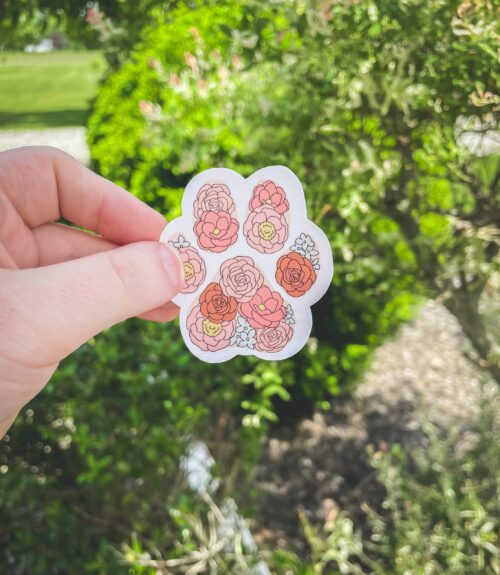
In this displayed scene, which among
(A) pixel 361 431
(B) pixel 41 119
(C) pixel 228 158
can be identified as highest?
(C) pixel 228 158

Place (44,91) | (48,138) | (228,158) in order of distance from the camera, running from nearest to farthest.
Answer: (228,158), (48,138), (44,91)

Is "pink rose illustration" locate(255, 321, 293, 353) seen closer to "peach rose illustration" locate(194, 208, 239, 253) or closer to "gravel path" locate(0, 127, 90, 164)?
"peach rose illustration" locate(194, 208, 239, 253)

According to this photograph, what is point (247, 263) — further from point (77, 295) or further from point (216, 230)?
point (77, 295)

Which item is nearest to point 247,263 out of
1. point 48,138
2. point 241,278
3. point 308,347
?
point 241,278

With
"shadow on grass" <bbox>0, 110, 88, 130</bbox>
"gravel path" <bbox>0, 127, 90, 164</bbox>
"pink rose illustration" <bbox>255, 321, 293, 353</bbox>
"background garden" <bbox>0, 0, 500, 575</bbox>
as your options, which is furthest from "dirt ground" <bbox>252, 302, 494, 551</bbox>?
"shadow on grass" <bbox>0, 110, 88, 130</bbox>

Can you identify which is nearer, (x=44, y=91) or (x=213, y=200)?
(x=213, y=200)

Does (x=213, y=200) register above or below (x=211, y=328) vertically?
above

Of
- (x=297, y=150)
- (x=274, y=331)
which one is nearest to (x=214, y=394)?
(x=297, y=150)

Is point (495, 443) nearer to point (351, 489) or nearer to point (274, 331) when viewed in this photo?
point (351, 489)
